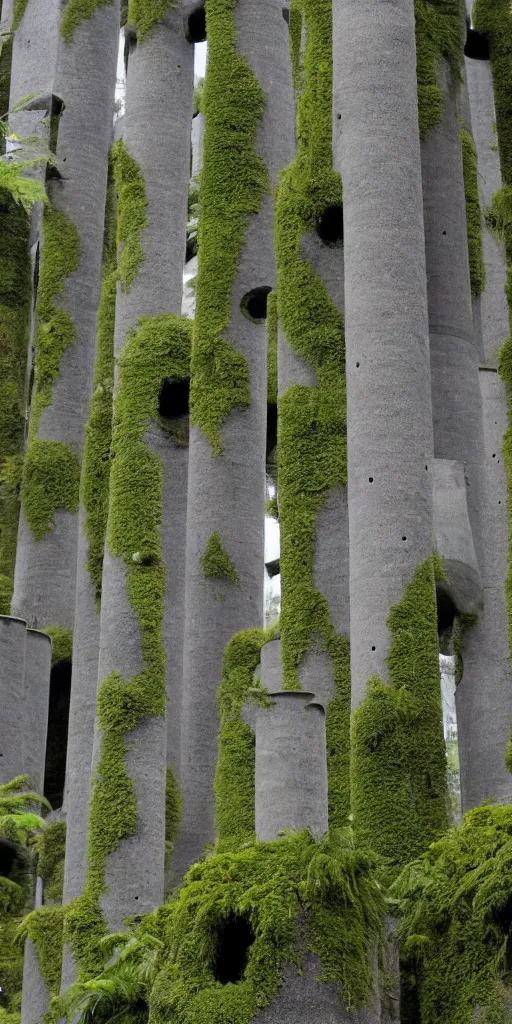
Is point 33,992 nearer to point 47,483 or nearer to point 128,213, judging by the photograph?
point 47,483

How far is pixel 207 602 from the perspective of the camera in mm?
24109

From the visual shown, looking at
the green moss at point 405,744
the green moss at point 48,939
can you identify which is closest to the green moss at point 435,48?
the green moss at point 405,744

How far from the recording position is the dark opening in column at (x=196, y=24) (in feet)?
92.1

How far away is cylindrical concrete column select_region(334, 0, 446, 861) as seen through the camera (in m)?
18.0

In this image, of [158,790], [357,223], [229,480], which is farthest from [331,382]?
[158,790]

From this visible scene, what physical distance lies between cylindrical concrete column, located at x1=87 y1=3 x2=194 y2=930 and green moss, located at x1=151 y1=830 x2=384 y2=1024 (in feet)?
23.8

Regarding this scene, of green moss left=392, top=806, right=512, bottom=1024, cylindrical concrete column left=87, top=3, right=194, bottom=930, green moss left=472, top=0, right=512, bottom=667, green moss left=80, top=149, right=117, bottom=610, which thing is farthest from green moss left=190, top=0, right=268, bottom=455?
green moss left=392, top=806, right=512, bottom=1024

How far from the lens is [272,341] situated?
82.4 feet

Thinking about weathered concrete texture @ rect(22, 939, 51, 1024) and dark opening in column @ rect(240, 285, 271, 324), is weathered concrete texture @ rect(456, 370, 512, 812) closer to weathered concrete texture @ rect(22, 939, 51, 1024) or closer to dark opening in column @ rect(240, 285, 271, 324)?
dark opening in column @ rect(240, 285, 271, 324)

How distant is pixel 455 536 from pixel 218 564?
490cm

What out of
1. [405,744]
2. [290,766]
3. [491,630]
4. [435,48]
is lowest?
[290,766]

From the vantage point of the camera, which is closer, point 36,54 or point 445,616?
point 445,616

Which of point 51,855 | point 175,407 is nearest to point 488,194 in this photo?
point 175,407

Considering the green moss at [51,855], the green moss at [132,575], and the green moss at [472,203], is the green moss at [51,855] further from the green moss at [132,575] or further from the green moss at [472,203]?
the green moss at [472,203]
